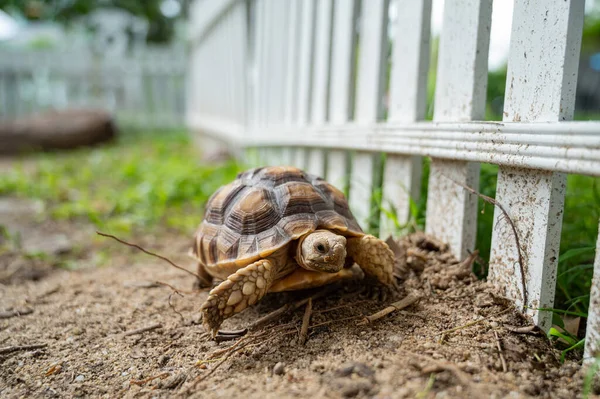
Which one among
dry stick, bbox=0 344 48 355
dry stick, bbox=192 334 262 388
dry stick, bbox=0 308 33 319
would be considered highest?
dry stick, bbox=192 334 262 388

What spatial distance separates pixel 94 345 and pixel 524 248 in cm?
161

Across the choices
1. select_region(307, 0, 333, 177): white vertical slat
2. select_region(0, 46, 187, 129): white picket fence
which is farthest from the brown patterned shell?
select_region(0, 46, 187, 129): white picket fence

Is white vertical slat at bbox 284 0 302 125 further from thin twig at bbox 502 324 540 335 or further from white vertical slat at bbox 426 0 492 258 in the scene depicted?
thin twig at bbox 502 324 540 335

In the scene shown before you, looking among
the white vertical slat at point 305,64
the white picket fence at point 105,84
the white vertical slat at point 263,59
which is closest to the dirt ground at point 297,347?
the white vertical slat at point 305,64

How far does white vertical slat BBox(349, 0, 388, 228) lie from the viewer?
101 inches

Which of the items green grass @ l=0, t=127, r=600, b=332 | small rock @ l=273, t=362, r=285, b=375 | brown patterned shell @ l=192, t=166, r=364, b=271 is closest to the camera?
small rock @ l=273, t=362, r=285, b=375

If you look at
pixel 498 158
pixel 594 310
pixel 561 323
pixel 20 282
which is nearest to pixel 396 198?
pixel 498 158

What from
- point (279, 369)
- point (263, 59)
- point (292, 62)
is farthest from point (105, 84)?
point (279, 369)

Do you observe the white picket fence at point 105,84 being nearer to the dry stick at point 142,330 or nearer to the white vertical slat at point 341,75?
the white vertical slat at point 341,75

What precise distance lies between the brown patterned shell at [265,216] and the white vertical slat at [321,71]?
1.38 m

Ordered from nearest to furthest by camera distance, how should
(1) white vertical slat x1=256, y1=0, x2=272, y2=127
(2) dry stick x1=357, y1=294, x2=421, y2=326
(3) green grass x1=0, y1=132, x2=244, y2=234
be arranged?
1. (2) dry stick x1=357, y1=294, x2=421, y2=326
2. (3) green grass x1=0, y1=132, x2=244, y2=234
3. (1) white vertical slat x1=256, y1=0, x2=272, y2=127

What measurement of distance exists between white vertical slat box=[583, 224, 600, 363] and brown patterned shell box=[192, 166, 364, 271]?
823mm

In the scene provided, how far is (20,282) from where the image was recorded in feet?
8.79

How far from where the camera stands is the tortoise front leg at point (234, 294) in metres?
1.63
